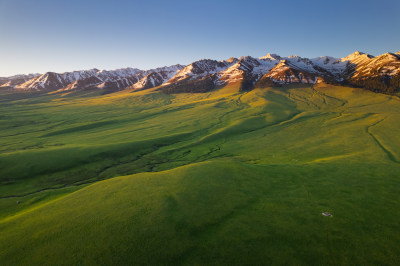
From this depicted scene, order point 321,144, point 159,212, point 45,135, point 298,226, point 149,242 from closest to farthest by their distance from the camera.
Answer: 1. point 149,242
2. point 298,226
3. point 159,212
4. point 321,144
5. point 45,135

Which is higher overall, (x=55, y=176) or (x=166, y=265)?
(x=166, y=265)

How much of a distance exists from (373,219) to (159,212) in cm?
2498

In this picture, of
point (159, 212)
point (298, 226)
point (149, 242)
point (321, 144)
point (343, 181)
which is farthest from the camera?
point (321, 144)

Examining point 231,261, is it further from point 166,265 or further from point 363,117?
point 363,117

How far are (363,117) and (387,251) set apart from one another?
126970 mm

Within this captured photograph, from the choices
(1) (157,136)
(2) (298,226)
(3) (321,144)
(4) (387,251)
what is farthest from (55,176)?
(3) (321,144)

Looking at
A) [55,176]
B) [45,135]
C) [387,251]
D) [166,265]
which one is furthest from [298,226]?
[45,135]

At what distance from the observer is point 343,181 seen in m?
35.7

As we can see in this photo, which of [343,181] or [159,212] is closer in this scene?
[159,212]

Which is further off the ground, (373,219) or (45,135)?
(373,219)

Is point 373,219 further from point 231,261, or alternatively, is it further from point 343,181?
point 231,261

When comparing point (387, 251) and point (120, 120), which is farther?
point (120, 120)

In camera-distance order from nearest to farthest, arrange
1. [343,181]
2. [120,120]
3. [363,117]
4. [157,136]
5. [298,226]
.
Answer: [298,226]
[343,181]
[157,136]
[363,117]
[120,120]

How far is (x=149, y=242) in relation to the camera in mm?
19969
